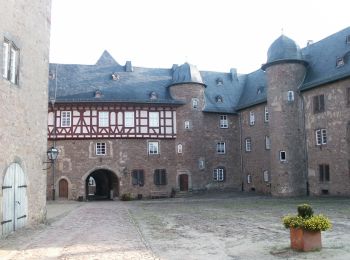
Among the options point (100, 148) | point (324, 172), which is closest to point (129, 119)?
point (100, 148)

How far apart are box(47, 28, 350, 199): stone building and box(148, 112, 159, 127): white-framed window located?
9 centimetres

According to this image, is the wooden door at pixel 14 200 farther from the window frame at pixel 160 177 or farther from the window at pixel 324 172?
the window frame at pixel 160 177

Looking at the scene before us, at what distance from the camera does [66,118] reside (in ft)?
117

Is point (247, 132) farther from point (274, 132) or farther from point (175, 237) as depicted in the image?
point (175, 237)

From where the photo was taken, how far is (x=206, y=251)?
10.7 m

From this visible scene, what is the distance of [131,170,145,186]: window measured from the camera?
118 ft

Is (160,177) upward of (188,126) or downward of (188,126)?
downward

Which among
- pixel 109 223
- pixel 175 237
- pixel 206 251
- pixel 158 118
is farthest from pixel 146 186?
pixel 206 251

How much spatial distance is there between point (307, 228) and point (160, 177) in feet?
89.3

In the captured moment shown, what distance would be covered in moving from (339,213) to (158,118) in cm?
2043

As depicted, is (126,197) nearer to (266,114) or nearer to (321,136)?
(266,114)

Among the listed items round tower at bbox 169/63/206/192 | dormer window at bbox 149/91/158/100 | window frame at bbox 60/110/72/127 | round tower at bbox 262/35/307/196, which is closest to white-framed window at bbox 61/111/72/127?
→ window frame at bbox 60/110/72/127

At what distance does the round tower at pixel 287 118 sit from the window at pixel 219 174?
7.13m

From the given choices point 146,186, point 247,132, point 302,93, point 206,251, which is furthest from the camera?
point 247,132
